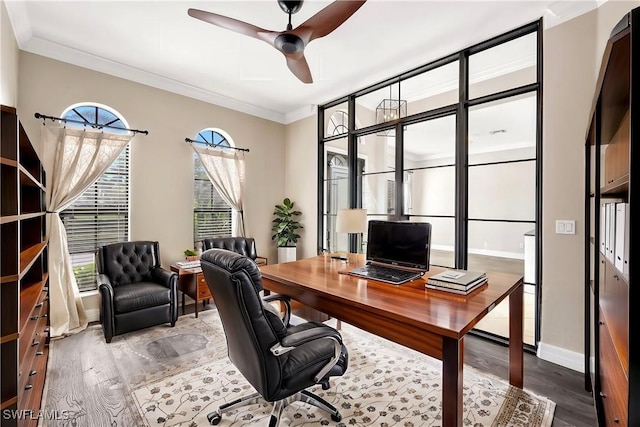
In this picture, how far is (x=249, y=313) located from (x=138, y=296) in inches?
89.4

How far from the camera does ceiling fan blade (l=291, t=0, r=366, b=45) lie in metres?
1.84

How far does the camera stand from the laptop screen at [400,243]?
210cm

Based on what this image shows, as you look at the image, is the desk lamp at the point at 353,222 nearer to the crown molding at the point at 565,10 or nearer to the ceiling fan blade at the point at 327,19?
the ceiling fan blade at the point at 327,19

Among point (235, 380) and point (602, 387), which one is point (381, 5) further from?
point (235, 380)

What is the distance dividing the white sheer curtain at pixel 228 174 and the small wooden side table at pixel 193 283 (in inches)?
46.9

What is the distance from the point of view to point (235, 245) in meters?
4.21

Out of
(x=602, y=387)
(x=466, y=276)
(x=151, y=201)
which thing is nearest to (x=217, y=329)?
(x=151, y=201)

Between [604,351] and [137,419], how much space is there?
268 centimetres

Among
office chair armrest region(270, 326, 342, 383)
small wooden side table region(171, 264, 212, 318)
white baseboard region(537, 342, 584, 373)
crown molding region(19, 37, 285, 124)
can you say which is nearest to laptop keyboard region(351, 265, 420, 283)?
office chair armrest region(270, 326, 342, 383)

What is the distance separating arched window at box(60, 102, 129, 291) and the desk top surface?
8.06 feet

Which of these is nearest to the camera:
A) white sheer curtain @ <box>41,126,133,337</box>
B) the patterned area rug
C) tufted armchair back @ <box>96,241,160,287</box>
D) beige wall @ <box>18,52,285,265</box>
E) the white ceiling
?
the patterned area rug

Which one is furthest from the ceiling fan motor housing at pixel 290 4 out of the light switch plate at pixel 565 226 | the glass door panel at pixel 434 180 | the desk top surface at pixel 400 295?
the light switch plate at pixel 565 226

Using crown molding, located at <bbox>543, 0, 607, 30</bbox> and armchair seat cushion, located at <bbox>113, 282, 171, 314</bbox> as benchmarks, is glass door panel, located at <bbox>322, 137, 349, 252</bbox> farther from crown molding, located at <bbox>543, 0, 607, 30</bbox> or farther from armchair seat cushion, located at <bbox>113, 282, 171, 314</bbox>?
crown molding, located at <bbox>543, 0, 607, 30</bbox>

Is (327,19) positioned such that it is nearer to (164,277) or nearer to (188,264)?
(164,277)
